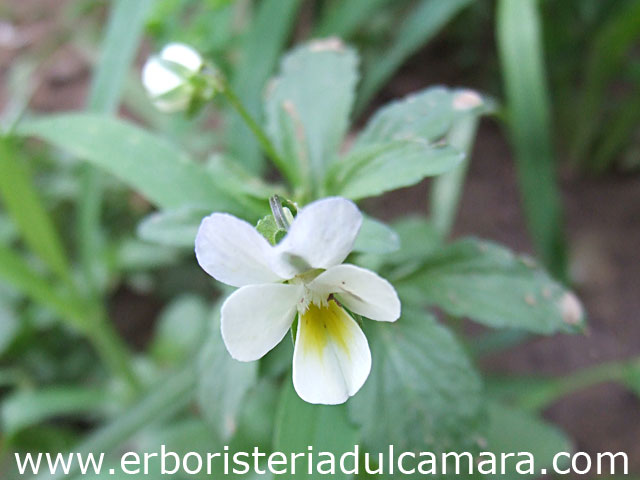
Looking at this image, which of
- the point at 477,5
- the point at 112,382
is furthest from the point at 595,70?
the point at 112,382

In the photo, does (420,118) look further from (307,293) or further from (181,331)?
(181,331)

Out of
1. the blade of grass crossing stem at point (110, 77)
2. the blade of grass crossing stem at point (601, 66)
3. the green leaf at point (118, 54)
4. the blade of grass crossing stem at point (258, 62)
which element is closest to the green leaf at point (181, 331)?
the blade of grass crossing stem at point (110, 77)

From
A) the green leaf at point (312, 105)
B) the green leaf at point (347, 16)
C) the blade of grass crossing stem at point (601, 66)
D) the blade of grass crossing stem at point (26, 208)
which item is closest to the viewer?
the green leaf at point (312, 105)

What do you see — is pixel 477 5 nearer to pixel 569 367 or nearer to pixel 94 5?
pixel 569 367

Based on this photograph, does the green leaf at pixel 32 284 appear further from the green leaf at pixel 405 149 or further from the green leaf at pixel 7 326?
the green leaf at pixel 405 149

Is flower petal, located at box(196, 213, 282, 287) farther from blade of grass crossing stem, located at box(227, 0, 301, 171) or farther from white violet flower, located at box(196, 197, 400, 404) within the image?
blade of grass crossing stem, located at box(227, 0, 301, 171)

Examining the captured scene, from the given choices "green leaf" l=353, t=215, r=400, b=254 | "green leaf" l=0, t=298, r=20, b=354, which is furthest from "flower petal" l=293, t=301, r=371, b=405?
"green leaf" l=0, t=298, r=20, b=354

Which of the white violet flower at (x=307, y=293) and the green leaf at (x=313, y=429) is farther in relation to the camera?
the green leaf at (x=313, y=429)
